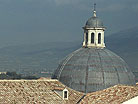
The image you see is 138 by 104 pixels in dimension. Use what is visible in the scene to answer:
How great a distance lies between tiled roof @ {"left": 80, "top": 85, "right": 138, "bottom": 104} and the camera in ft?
174

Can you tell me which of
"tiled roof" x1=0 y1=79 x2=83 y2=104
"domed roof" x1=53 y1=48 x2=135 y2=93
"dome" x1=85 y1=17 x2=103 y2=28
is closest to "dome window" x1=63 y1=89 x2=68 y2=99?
"tiled roof" x1=0 y1=79 x2=83 y2=104

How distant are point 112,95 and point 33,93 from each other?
301 inches

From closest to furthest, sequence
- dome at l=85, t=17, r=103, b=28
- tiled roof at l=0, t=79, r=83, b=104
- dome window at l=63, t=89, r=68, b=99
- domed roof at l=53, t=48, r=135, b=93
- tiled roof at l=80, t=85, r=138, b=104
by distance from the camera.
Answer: tiled roof at l=80, t=85, r=138, b=104
tiled roof at l=0, t=79, r=83, b=104
dome window at l=63, t=89, r=68, b=99
domed roof at l=53, t=48, r=135, b=93
dome at l=85, t=17, r=103, b=28

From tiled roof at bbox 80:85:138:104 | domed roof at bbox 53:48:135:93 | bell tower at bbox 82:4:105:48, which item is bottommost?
tiled roof at bbox 80:85:138:104

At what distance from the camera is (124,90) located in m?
55.2

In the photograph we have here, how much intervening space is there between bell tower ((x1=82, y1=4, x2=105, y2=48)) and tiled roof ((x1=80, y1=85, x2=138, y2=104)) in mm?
6626

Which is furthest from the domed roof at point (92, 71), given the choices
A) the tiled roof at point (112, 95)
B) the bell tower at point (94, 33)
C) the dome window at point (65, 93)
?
the dome window at point (65, 93)

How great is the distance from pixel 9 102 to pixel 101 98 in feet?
29.4

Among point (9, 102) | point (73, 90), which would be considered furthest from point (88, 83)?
point (9, 102)

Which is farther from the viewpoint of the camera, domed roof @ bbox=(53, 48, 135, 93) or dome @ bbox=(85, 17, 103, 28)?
dome @ bbox=(85, 17, 103, 28)

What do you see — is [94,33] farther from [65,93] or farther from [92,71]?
[65,93]

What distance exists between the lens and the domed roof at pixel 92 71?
58.2 m

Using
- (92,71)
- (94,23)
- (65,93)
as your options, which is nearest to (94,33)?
(94,23)

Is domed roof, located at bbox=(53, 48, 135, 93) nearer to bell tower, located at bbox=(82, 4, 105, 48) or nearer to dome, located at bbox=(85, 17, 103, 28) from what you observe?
bell tower, located at bbox=(82, 4, 105, 48)
